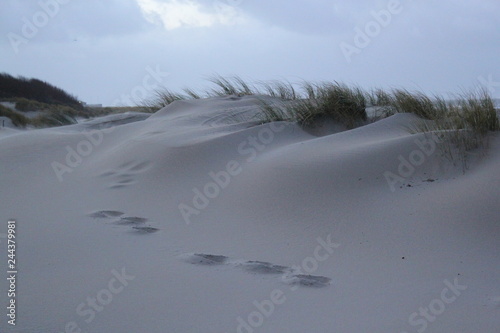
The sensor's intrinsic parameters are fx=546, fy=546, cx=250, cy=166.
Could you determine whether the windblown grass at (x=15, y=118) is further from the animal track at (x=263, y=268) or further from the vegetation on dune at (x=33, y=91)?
the animal track at (x=263, y=268)

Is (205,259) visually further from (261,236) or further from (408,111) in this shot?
(408,111)

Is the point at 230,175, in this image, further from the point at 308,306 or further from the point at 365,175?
the point at 308,306

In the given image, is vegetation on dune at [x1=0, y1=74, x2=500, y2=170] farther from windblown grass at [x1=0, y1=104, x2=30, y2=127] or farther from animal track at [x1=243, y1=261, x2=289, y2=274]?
windblown grass at [x1=0, y1=104, x2=30, y2=127]

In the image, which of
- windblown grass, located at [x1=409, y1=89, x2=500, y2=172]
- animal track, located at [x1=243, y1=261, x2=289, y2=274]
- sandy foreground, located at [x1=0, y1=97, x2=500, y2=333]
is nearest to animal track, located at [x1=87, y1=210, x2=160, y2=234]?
sandy foreground, located at [x1=0, y1=97, x2=500, y2=333]

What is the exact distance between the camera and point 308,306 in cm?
269

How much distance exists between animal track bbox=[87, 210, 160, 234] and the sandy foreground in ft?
0.05

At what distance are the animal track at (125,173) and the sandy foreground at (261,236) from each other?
0.06 ft

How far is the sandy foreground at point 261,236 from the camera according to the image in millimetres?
2600

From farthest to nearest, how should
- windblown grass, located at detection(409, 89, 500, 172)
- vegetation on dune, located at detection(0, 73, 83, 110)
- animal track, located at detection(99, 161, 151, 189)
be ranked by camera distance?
vegetation on dune, located at detection(0, 73, 83, 110), animal track, located at detection(99, 161, 151, 189), windblown grass, located at detection(409, 89, 500, 172)

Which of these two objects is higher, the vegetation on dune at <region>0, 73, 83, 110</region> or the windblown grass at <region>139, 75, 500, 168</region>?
the vegetation on dune at <region>0, 73, 83, 110</region>

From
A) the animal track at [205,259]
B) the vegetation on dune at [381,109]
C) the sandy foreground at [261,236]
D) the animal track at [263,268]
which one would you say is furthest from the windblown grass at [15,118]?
the animal track at [263,268]

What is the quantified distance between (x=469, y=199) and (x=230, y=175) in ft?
6.57

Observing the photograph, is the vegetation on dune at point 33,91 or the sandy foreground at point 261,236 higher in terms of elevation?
the vegetation on dune at point 33,91

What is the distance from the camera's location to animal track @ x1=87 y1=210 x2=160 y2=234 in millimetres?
3831
